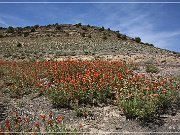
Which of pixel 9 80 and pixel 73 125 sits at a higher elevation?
pixel 9 80

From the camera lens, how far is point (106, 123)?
31.9ft

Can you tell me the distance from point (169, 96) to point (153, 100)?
0.80m

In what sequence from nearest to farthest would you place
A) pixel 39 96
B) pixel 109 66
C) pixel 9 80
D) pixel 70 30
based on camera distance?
pixel 39 96, pixel 9 80, pixel 109 66, pixel 70 30

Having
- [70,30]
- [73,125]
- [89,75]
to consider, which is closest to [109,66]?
[89,75]

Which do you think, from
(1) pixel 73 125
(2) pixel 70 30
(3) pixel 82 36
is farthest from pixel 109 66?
(2) pixel 70 30

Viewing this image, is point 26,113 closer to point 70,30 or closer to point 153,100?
point 153,100

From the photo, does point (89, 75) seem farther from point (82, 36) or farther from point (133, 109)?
point (82, 36)

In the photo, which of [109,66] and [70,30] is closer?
[109,66]

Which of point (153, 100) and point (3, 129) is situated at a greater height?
point (153, 100)

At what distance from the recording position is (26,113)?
35.3 feet

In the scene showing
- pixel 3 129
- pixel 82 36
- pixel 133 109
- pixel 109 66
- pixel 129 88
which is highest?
pixel 82 36

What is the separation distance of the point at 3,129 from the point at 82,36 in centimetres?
3785

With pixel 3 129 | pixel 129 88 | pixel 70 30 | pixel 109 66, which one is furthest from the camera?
pixel 70 30

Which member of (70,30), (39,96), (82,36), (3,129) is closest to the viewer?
(3,129)
